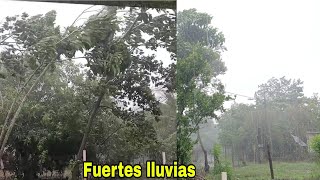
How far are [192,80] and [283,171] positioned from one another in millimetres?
1052

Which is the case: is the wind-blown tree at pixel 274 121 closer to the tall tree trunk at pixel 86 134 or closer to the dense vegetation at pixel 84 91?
the dense vegetation at pixel 84 91

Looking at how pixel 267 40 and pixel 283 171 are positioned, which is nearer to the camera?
pixel 283 171

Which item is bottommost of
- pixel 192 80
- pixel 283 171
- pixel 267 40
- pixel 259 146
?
pixel 283 171

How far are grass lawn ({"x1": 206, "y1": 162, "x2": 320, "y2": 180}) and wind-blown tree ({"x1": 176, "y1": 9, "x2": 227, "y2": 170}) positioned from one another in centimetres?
51

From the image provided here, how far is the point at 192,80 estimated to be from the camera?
3236mm

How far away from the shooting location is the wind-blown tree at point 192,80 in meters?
3.21

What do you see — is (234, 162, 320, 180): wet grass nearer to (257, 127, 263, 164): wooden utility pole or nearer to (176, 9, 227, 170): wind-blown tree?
(257, 127, 263, 164): wooden utility pole

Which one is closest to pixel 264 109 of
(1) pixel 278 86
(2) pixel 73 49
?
(1) pixel 278 86

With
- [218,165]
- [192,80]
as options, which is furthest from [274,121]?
[192,80]

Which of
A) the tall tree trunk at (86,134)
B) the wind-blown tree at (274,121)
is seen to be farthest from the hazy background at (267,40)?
the tall tree trunk at (86,134)

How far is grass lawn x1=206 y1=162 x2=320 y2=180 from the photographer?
114 inches

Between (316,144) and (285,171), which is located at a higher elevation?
(316,144)

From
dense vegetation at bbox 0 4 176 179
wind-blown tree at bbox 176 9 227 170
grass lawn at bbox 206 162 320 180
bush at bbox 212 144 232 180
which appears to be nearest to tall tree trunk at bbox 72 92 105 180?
dense vegetation at bbox 0 4 176 179

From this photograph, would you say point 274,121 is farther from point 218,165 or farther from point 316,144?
point 218,165
